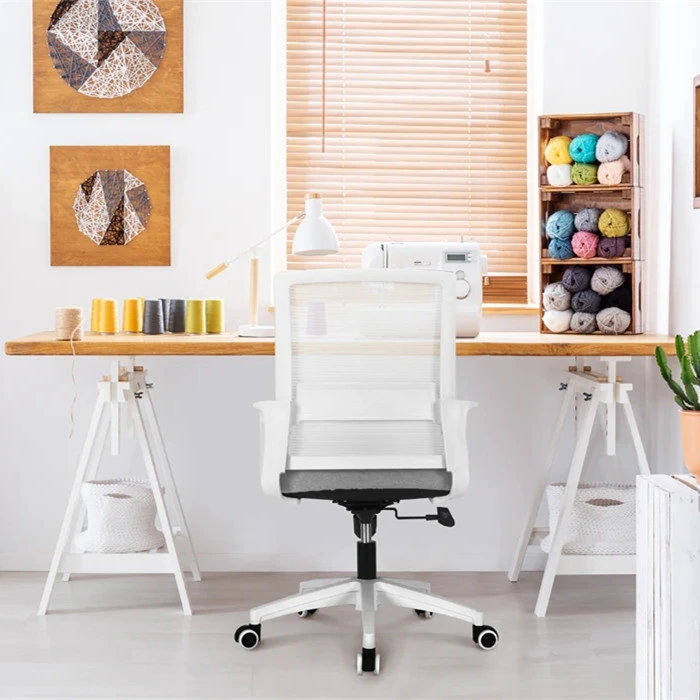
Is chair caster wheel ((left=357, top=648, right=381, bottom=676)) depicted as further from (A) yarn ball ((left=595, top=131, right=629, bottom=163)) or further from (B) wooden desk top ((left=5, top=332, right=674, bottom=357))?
(A) yarn ball ((left=595, top=131, right=629, bottom=163))

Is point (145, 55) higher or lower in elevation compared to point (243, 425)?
higher

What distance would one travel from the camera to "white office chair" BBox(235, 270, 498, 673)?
7.86 feet

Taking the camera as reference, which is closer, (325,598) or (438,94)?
(325,598)

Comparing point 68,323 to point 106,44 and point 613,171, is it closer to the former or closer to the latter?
point 106,44

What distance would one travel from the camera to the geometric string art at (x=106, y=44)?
3.27 meters

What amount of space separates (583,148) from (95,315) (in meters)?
1.58

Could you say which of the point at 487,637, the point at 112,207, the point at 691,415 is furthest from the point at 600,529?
the point at 112,207

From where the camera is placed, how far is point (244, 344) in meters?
2.68

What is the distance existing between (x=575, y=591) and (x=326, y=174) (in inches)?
63.6

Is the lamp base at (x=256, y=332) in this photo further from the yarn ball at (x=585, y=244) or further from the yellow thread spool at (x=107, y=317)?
the yarn ball at (x=585, y=244)

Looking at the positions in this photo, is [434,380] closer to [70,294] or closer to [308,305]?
[308,305]

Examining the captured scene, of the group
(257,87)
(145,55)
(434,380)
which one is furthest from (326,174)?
(434,380)

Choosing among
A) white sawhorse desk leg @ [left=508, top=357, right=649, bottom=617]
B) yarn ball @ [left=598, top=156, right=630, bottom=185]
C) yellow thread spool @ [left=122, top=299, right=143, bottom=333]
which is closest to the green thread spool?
yellow thread spool @ [left=122, top=299, right=143, bottom=333]

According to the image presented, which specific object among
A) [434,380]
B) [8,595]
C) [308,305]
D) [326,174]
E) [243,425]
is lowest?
[8,595]
